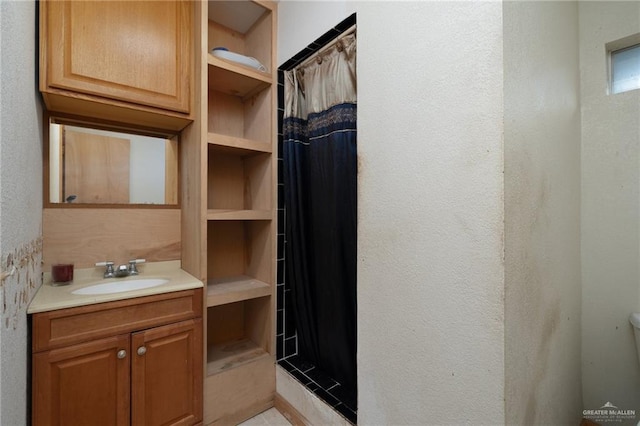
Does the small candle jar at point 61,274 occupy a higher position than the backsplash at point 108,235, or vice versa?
the backsplash at point 108,235

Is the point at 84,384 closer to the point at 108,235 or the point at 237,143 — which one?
the point at 108,235

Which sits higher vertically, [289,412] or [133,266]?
[133,266]

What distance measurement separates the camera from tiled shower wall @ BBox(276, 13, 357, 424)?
1.48 m

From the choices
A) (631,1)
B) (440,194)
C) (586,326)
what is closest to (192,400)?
(440,194)

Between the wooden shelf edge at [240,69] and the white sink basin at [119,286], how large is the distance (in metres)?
1.23

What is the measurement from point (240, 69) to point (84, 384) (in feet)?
5.61

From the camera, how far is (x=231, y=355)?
1753 millimetres

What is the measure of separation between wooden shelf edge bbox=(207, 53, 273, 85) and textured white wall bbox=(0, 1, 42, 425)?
71cm

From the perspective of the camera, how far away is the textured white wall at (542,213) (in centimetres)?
77

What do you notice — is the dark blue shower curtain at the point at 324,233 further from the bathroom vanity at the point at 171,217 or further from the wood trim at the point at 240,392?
the wood trim at the point at 240,392

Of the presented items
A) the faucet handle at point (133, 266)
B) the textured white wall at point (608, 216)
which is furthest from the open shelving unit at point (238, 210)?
the textured white wall at point (608, 216)

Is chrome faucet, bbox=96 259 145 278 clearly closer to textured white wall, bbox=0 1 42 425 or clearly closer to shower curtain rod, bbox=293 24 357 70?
textured white wall, bbox=0 1 42 425

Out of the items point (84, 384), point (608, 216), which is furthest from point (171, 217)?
point (608, 216)

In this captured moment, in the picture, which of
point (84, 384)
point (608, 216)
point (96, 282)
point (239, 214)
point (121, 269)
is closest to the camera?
point (84, 384)
